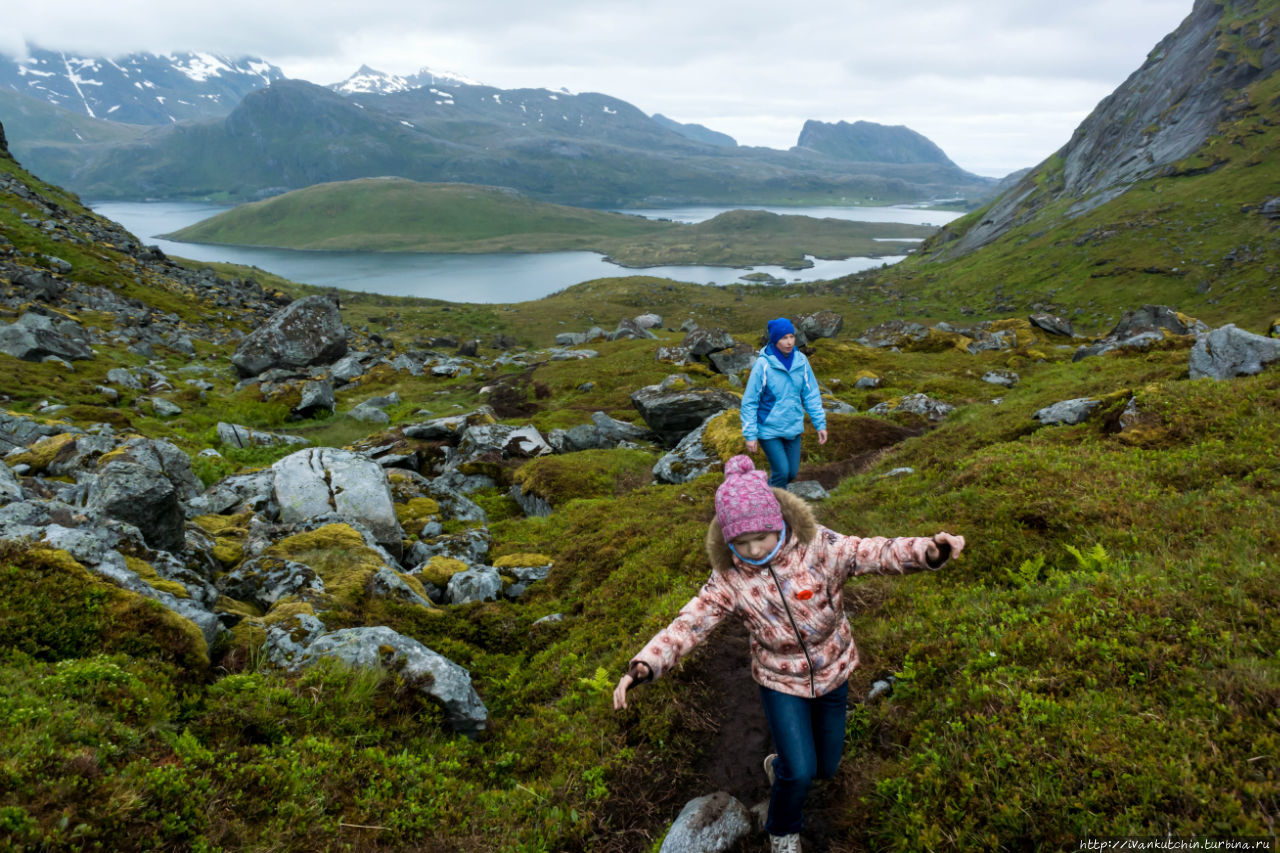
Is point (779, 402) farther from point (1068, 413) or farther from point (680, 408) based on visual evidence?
point (680, 408)

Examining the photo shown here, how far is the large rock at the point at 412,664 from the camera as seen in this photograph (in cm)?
804

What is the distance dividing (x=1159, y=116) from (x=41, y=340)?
714 ft

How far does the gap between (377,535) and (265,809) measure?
1076 cm

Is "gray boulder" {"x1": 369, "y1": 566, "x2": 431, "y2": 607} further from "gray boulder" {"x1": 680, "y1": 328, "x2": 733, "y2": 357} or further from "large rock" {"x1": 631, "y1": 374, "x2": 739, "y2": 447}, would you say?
"gray boulder" {"x1": 680, "y1": 328, "x2": 733, "y2": 357}

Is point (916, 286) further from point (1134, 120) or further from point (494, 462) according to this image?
point (494, 462)

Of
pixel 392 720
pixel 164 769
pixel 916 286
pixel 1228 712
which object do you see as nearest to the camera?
pixel 1228 712

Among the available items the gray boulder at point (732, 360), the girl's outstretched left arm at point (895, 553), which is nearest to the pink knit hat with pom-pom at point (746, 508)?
the girl's outstretched left arm at point (895, 553)

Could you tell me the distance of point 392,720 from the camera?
7574 mm

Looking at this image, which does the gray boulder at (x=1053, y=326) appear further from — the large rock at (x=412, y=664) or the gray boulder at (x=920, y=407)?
the large rock at (x=412, y=664)

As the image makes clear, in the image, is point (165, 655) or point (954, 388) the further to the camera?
point (954, 388)

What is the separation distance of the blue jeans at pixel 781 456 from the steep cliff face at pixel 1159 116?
17077 cm

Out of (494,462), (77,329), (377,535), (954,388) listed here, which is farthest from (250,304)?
(954,388)

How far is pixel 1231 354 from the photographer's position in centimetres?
1497

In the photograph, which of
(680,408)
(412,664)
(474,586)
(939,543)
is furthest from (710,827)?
(680,408)
